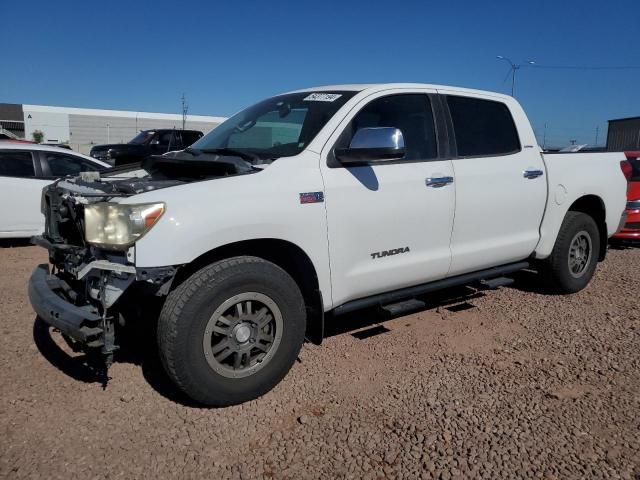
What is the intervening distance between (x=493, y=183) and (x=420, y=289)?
114 centimetres

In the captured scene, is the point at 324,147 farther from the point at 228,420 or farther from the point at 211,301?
the point at 228,420

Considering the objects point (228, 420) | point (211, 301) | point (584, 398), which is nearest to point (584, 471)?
point (584, 398)

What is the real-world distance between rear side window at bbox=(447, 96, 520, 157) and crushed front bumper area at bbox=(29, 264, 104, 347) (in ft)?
9.89

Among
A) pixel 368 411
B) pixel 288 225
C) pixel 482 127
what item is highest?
pixel 482 127

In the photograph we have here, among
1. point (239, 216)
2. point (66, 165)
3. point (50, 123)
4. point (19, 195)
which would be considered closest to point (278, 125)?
point (239, 216)

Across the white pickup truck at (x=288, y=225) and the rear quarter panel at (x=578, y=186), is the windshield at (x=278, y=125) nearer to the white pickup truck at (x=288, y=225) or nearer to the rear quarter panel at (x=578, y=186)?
the white pickup truck at (x=288, y=225)

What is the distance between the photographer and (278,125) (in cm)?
404

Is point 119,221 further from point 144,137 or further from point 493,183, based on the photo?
point 144,137

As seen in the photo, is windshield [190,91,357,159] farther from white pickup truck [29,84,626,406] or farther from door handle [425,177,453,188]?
door handle [425,177,453,188]

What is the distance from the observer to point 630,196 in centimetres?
792

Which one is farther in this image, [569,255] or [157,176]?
[569,255]

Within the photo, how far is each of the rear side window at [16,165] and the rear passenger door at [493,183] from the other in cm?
625

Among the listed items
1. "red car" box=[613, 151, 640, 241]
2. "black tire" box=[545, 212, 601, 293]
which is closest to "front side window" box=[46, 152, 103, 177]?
"black tire" box=[545, 212, 601, 293]

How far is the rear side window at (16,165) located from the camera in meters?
7.52
